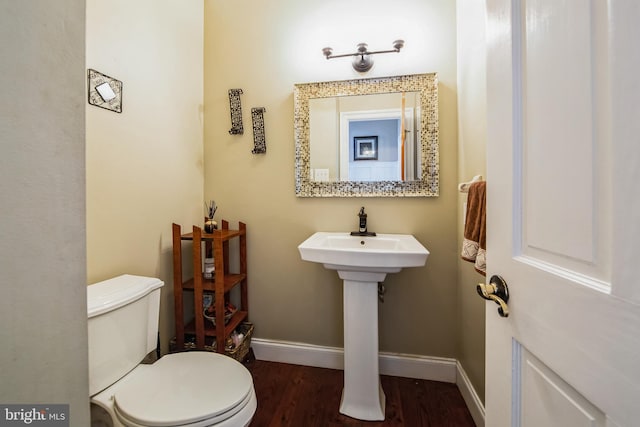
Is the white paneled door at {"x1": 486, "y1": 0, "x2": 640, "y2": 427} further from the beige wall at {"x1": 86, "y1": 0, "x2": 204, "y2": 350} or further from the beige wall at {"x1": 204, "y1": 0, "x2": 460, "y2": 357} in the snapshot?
the beige wall at {"x1": 86, "y1": 0, "x2": 204, "y2": 350}

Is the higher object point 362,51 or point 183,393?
point 362,51

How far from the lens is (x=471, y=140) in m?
1.30

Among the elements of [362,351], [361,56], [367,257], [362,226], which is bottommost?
[362,351]

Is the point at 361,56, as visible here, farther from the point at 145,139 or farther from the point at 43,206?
the point at 43,206

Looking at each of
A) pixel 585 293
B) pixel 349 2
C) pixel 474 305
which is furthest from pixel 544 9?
pixel 349 2

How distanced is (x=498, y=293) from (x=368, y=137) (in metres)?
1.23

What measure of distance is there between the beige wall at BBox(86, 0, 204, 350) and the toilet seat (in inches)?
19.3

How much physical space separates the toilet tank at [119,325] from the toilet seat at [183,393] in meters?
0.07

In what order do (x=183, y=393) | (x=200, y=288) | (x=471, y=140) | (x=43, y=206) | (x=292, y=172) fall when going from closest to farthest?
(x=43, y=206)
(x=183, y=393)
(x=471, y=140)
(x=200, y=288)
(x=292, y=172)

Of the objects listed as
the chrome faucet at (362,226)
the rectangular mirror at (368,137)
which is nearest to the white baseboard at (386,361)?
the chrome faucet at (362,226)

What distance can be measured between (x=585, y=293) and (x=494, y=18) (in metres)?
0.64

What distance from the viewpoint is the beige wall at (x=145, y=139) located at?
3.66 feet

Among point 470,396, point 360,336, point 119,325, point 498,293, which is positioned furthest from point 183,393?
point 470,396

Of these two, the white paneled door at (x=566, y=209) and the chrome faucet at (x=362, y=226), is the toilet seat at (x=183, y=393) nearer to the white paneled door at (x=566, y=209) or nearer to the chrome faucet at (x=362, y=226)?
the white paneled door at (x=566, y=209)
